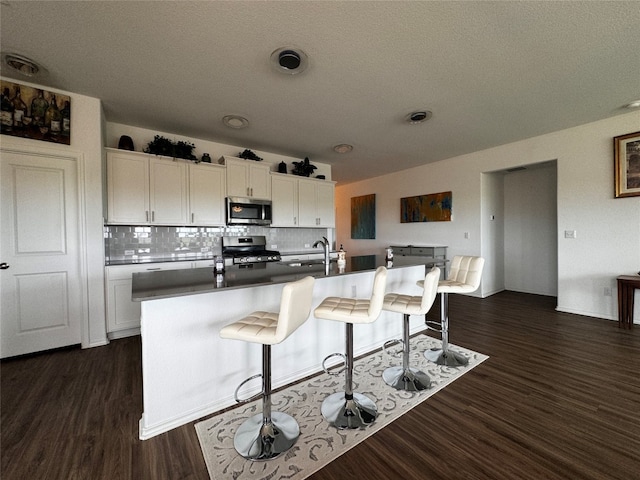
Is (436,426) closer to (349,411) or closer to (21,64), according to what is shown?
(349,411)

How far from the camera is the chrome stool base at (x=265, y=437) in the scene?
1424 mm

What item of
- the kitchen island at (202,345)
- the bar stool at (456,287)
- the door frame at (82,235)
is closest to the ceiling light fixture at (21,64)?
the door frame at (82,235)

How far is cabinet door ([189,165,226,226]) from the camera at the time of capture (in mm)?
3719

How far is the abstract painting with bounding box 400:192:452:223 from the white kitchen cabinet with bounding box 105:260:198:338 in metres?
5.04

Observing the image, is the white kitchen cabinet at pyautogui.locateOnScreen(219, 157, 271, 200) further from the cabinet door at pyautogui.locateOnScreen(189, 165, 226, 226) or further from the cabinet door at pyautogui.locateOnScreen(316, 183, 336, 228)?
the cabinet door at pyautogui.locateOnScreen(316, 183, 336, 228)

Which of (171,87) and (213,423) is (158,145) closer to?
(171,87)

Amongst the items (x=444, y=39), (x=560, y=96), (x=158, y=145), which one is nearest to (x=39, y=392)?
(x=158, y=145)

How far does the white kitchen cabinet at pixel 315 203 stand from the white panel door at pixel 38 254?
3.07m

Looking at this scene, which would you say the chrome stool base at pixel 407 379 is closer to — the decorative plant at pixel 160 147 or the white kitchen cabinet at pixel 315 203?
the white kitchen cabinet at pixel 315 203

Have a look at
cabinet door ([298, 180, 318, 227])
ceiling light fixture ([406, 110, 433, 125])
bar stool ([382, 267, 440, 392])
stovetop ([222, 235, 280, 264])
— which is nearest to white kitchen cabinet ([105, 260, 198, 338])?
stovetop ([222, 235, 280, 264])

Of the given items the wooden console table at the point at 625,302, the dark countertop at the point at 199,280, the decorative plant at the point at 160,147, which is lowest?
the wooden console table at the point at 625,302

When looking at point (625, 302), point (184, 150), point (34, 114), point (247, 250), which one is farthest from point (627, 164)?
point (34, 114)

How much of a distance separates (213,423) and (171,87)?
2982mm

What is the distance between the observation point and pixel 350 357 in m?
1.75
